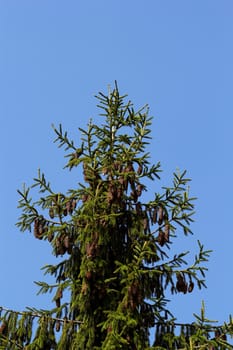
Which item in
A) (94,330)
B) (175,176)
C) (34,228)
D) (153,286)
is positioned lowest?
(94,330)

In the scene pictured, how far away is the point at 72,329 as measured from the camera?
11383 mm

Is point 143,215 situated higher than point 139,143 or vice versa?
point 139,143

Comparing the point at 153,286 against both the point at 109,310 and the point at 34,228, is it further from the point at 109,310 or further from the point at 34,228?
the point at 34,228

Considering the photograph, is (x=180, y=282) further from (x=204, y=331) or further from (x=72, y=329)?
(x=72, y=329)

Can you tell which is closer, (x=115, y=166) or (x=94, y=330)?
(x=94, y=330)

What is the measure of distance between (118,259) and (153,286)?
723 millimetres

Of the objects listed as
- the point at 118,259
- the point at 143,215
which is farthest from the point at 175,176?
the point at 118,259

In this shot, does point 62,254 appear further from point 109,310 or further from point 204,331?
point 204,331

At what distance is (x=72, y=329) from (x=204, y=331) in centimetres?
207

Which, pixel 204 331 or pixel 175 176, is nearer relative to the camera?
pixel 204 331

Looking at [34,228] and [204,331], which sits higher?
[34,228]

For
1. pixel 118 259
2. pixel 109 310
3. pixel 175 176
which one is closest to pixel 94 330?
pixel 109 310

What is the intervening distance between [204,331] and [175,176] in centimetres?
256

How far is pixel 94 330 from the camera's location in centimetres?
1106
